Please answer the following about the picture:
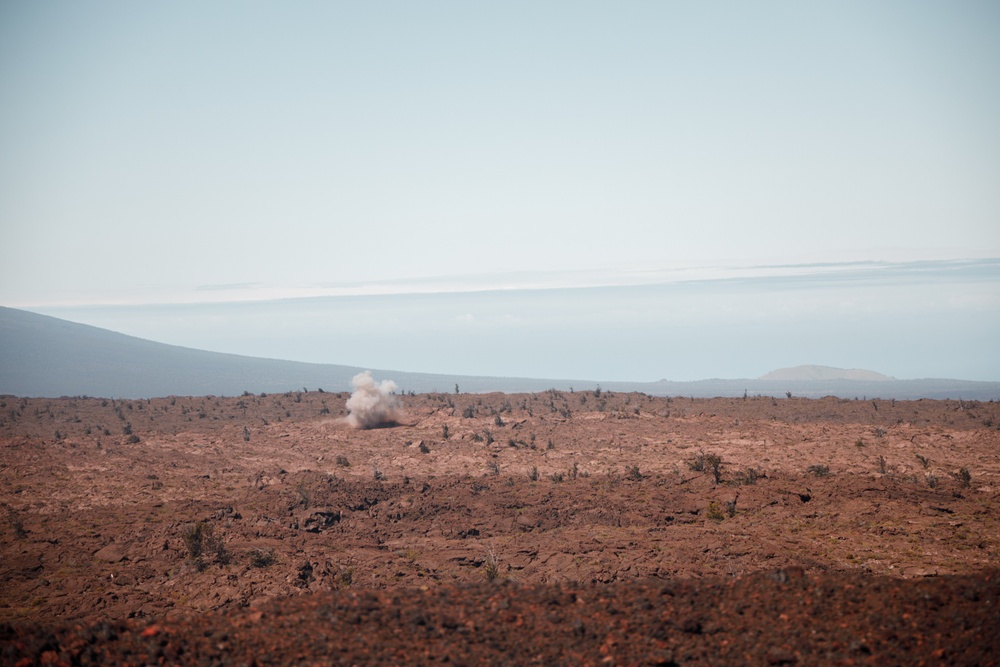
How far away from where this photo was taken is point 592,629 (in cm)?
909

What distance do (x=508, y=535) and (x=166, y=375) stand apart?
13608 cm

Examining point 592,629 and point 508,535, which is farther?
point 508,535

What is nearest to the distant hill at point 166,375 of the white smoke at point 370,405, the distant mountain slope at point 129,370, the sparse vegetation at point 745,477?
the distant mountain slope at point 129,370

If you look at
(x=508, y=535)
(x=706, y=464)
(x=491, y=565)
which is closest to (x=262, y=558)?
(x=491, y=565)

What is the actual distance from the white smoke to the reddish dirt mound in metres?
29.1

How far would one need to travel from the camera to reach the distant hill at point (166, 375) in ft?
393

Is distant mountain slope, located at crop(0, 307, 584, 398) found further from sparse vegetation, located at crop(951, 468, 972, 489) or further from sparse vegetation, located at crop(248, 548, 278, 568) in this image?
sparse vegetation, located at crop(951, 468, 972, 489)

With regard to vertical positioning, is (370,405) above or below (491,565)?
above

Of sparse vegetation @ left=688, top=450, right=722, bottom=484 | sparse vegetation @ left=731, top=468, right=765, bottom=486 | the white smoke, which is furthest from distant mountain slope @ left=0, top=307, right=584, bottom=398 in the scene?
sparse vegetation @ left=731, top=468, right=765, bottom=486

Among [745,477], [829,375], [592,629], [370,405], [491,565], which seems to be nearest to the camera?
[592,629]

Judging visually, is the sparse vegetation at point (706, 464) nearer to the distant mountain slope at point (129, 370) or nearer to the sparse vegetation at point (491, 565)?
the sparse vegetation at point (491, 565)

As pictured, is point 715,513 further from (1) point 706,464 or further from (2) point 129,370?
(2) point 129,370

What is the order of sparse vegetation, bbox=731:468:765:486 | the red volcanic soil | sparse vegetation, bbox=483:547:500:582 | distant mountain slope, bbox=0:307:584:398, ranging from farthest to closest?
1. distant mountain slope, bbox=0:307:584:398
2. sparse vegetation, bbox=731:468:765:486
3. sparse vegetation, bbox=483:547:500:582
4. the red volcanic soil

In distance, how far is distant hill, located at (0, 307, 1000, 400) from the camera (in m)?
120
